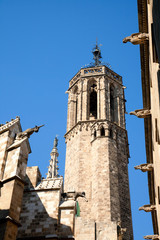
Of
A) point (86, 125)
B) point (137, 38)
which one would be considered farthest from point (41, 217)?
point (86, 125)

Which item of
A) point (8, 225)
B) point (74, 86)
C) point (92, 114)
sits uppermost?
point (74, 86)

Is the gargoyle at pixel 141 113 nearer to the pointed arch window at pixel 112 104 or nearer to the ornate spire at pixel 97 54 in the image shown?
the pointed arch window at pixel 112 104

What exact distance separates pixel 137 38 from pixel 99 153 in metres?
15.9

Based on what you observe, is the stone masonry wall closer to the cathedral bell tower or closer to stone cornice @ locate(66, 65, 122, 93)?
the cathedral bell tower

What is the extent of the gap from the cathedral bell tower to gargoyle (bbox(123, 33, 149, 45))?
1089cm

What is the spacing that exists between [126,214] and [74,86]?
13.0m

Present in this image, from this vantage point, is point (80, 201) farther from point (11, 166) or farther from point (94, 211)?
point (11, 166)

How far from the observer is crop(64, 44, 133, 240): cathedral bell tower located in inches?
941

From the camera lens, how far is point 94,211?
24.5m

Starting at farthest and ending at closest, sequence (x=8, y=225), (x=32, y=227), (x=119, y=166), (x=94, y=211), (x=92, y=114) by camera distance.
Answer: (x=92, y=114) < (x=119, y=166) < (x=94, y=211) < (x=32, y=227) < (x=8, y=225)

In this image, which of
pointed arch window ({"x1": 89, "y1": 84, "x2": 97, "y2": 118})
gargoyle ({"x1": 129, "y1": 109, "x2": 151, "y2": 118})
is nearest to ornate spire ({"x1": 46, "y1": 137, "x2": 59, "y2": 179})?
pointed arch window ({"x1": 89, "y1": 84, "x2": 97, "y2": 118})

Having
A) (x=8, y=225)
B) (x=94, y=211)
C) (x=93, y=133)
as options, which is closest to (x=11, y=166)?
(x=8, y=225)

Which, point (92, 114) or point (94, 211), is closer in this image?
point (94, 211)

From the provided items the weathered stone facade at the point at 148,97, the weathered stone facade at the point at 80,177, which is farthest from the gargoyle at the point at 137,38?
the weathered stone facade at the point at 80,177
